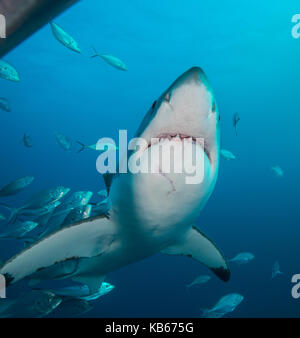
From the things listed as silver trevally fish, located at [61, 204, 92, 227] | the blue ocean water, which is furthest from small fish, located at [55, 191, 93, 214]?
the blue ocean water

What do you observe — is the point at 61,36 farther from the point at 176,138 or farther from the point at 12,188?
the point at 176,138

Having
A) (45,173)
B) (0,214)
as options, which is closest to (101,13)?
(0,214)

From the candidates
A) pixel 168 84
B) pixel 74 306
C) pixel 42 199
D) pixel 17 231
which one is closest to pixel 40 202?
pixel 42 199

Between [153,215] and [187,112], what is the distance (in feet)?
3.14

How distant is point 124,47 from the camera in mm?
28250

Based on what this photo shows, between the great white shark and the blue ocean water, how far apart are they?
73.5 feet

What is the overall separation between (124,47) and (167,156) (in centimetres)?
2928

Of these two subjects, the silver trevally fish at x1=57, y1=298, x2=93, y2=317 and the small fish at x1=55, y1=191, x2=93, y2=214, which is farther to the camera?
the small fish at x1=55, y1=191, x2=93, y2=214

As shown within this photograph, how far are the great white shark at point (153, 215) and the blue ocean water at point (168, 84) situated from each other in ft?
73.5

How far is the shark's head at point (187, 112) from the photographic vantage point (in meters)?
1.58

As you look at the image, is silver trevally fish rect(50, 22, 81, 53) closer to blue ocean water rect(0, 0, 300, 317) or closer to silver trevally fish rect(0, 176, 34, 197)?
silver trevally fish rect(0, 176, 34, 197)

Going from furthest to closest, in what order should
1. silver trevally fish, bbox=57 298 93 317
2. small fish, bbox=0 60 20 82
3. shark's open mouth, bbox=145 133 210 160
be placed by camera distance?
small fish, bbox=0 60 20 82 < silver trevally fish, bbox=57 298 93 317 < shark's open mouth, bbox=145 133 210 160

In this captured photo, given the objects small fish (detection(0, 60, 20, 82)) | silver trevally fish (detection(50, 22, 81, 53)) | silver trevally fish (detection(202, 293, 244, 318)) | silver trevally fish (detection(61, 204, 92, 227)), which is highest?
silver trevally fish (detection(50, 22, 81, 53))

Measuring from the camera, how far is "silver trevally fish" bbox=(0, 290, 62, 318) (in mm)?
4665
